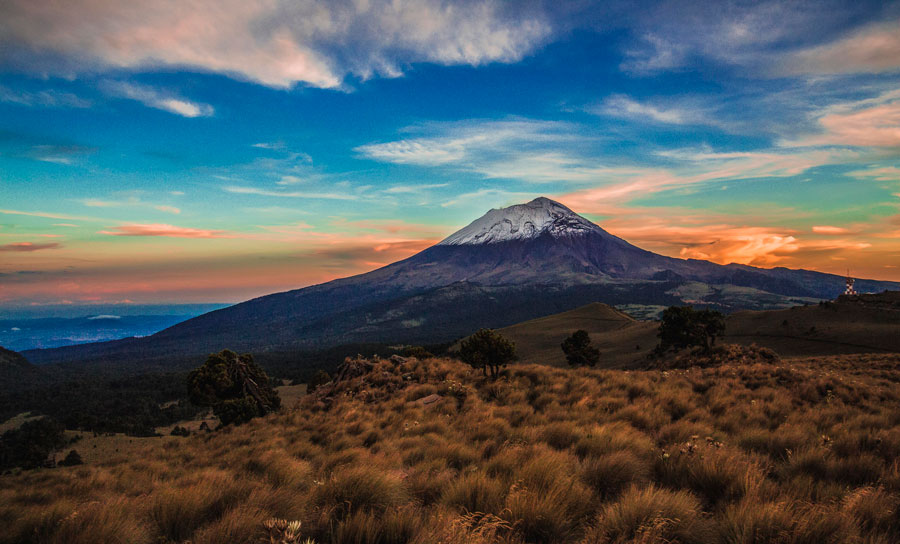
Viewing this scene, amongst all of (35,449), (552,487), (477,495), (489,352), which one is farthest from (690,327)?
(35,449)

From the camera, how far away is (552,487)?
13.3ft

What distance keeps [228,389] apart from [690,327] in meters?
43.9

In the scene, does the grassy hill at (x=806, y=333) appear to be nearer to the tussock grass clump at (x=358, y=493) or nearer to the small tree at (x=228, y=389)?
the small tree at (x=228, y=389)

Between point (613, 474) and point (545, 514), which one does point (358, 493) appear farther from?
point (613, 474)

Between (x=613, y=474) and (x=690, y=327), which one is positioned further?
(x=690, y=327)

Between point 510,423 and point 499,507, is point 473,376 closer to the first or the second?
point 510,423

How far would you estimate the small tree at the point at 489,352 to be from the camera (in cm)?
1823

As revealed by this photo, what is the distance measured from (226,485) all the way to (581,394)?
10030mm

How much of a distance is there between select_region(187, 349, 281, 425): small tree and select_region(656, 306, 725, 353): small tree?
39.8 m

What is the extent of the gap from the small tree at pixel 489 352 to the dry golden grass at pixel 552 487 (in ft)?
26.3

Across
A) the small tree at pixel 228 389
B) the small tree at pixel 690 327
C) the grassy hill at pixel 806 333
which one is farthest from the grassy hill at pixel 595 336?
the small tree at pixel 228 389

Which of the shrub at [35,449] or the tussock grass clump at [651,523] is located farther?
the shrub at [35,449]

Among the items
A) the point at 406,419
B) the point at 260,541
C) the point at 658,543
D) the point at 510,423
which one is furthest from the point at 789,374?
the point at 260,541

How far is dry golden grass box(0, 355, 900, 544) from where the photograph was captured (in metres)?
3.22
